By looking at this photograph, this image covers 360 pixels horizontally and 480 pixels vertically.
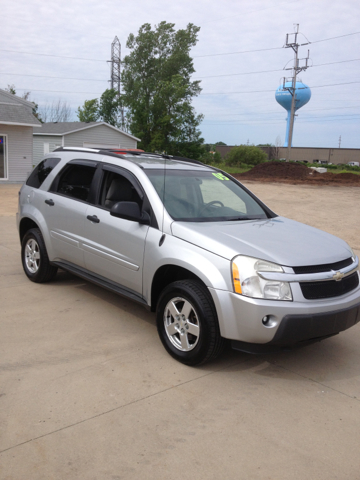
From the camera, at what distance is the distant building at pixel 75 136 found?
103ft

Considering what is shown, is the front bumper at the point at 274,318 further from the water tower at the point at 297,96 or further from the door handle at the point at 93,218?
the water tower at the point at 297,96

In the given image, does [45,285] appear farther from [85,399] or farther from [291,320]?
[291,320]

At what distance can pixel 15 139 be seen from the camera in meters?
23.7

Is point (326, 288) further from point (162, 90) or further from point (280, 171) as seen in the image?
point (162, 90)

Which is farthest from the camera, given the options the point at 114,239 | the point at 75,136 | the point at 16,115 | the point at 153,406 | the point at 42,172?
the point at 75,136

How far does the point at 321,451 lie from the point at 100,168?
3646 mm

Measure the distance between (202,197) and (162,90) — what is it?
42236 millimetres

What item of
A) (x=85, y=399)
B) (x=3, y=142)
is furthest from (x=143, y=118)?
(x=85, y=399)

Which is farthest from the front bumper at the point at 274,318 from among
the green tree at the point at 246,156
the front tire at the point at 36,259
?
the green tree at the point at 246,156

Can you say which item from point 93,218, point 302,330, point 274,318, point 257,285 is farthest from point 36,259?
point 302,330

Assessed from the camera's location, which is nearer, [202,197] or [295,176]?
[202,197]

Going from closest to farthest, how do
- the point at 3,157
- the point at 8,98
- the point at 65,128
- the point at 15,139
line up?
the point at 3,157, the point at 15,139, the point at 8,98, the point at 65,128

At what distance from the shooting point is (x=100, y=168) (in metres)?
5.25

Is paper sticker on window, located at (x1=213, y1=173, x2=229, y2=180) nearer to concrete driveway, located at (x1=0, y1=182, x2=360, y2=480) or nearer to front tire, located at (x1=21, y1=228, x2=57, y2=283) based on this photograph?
concrete driveway, located at (x1=0, y1=182, x2=360, y2=480)
